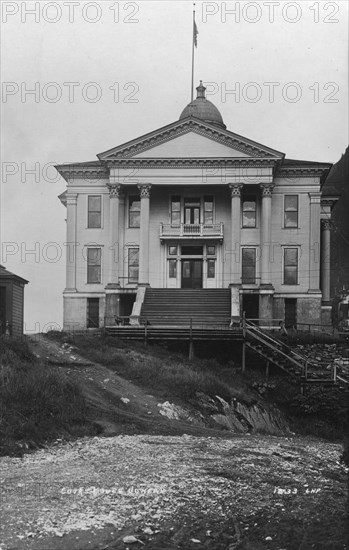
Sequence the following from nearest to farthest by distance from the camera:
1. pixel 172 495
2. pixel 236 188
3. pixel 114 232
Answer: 1. pixel 172 495
2. pixel 236 188
3. pixel 114 232

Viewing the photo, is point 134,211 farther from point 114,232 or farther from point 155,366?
point 155,366

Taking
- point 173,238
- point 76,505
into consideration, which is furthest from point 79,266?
point 76,505

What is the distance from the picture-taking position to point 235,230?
45.7 m

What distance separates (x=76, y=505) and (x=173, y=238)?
3470 centimetres

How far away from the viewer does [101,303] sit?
47.0 metres

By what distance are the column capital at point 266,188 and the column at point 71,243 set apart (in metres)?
11.3

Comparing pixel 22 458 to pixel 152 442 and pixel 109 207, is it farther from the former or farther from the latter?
pixel 109 207

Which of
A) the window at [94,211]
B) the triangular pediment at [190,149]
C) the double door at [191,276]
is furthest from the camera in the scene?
the window at [94,211]

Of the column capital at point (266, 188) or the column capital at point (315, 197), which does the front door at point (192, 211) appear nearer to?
the column capital at point (266, 188)

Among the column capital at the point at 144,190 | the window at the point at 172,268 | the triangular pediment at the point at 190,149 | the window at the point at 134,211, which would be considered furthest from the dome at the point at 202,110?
the window at the point at 172,268

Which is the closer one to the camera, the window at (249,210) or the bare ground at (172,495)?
the bare ground at (172,495)

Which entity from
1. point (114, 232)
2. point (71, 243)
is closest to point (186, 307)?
point (114, 232)

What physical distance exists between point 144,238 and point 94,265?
3987 mm

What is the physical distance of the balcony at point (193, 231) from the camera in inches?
1836
